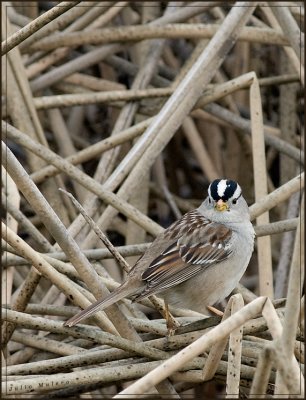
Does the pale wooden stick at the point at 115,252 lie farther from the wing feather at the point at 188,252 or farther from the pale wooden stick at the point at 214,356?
the pale wooden stick at the point at 214,356

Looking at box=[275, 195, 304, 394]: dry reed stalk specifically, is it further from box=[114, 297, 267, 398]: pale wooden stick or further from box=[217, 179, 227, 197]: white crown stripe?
box=[217, 179, 227, 197]: white crown stripe

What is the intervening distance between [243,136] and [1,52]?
6.89ft

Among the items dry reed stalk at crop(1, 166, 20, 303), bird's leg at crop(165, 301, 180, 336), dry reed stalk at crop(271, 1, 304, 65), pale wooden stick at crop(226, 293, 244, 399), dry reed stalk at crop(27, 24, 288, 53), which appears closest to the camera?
pale wooden stick at crop(226, 293, 244, 399)

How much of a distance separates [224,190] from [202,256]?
256 millimetres

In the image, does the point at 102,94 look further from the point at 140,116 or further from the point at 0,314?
the point at 0,314

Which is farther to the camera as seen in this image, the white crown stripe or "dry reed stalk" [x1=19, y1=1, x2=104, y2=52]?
"dry reed stalk" [x1=19, y1=1, x2=104, y2=52]

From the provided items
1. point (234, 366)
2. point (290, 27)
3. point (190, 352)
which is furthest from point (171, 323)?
point (290, 27)

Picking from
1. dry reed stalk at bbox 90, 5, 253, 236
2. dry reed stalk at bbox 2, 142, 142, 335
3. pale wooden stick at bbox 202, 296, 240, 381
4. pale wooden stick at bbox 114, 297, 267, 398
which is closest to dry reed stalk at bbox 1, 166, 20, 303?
dry reed stalk at bbox 90, 5, 253, 236

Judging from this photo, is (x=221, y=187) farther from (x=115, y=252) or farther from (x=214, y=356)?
(x=214, y=356)

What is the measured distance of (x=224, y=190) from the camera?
3.32 meters

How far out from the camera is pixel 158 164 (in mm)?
4664

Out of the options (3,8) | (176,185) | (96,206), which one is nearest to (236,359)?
(96,206)

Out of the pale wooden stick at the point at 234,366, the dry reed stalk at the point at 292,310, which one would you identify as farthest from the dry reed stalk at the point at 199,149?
the dry reed stalk at the point at 292,310

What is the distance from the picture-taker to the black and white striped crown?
3.31 metres
